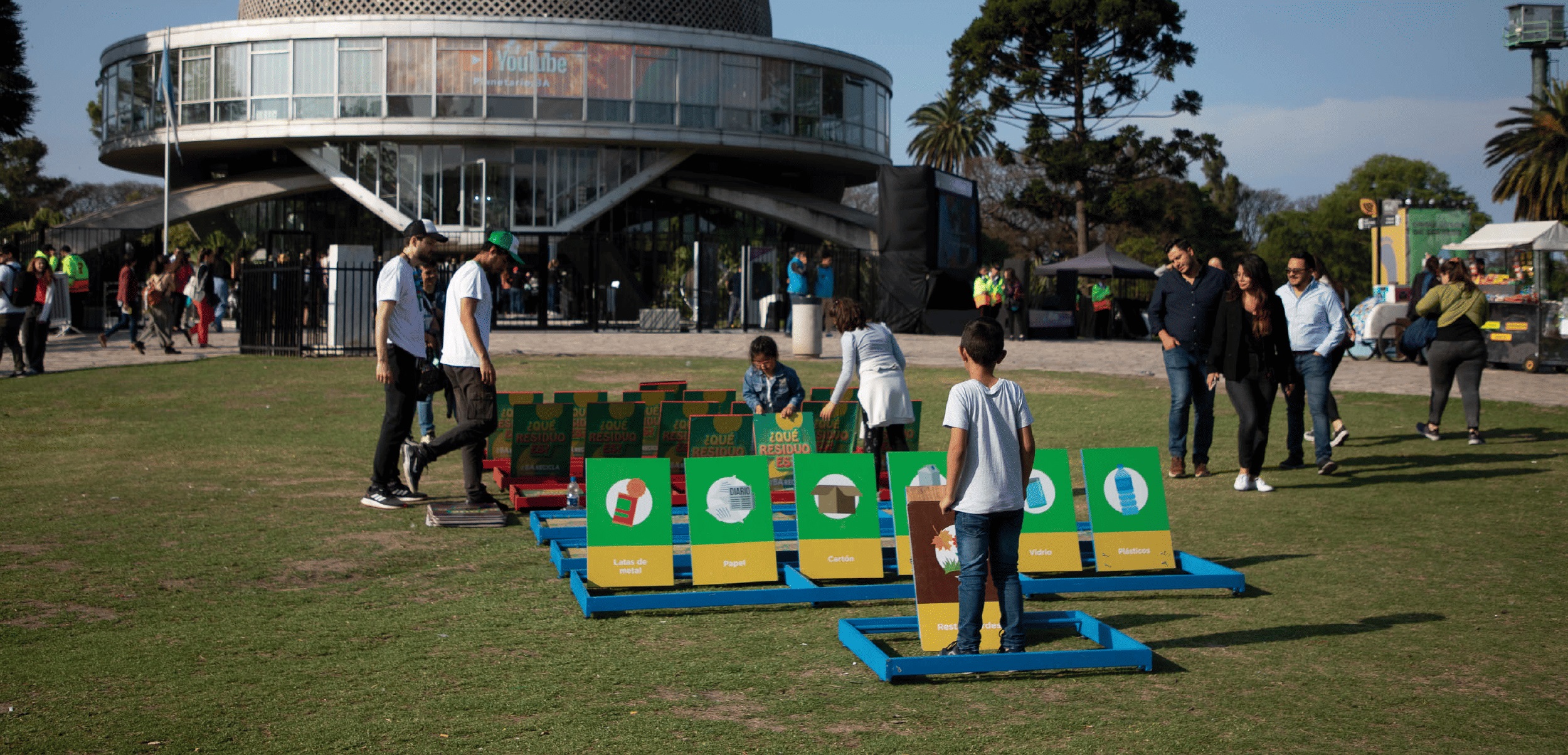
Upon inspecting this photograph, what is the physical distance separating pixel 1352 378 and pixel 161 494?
52.9 feet

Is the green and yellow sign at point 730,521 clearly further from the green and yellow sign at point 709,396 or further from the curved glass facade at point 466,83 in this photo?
the curved glass facade at point 466,83

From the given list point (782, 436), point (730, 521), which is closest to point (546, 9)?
point (782, 436)

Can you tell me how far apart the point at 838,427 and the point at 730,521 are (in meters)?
3.02

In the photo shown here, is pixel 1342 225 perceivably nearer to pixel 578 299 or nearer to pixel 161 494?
pixel 578 299

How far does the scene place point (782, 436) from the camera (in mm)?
8719

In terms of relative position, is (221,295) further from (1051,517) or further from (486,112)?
(1051,517)

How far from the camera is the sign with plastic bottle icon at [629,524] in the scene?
6273 millimetres

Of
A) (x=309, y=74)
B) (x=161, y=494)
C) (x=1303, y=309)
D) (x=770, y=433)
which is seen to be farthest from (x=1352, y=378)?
(x=309, y=74)

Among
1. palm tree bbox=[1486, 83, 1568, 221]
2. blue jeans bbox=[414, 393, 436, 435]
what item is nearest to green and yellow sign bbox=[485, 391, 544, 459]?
blue jeans bbox=[414, 393, 436, 435]

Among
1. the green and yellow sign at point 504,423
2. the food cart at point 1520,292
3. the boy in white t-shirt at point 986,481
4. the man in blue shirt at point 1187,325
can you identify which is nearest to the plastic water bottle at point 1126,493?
the boy in white t-shirt at point 986,481

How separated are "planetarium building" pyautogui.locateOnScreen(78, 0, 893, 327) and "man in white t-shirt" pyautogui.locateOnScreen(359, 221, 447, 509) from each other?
1397 inches

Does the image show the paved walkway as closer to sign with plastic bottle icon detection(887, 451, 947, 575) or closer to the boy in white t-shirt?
sign with plastic bottle icon detection(887, 451, 947, 575)

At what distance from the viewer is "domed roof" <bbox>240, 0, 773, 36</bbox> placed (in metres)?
46.4

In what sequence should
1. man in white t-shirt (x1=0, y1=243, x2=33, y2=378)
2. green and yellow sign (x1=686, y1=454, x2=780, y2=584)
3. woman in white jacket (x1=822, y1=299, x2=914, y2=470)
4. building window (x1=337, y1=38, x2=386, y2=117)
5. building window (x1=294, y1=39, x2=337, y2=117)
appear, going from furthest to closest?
building window (x1=294, y1=39, x2=337, y2=117) < building window (x1=337, y1=38, x2=386, y2=117) < man in white t-shirt (x1=0, y1=243, x2=33, y2=378) < woman in white jacket (x1=822, y1=299, x2=914, y2=470) < green and yellow sign (x1=686, y1=454, x2=780, y2=584)
